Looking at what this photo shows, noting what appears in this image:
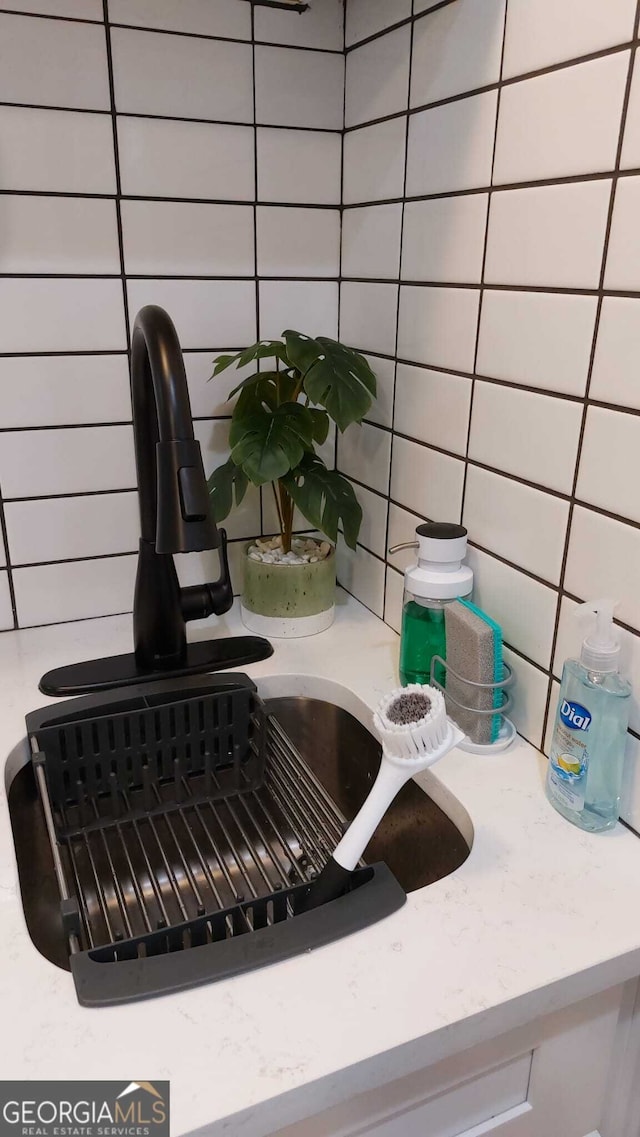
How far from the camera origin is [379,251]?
981 millimetres

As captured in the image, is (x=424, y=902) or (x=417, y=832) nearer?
(x=424, y=902)

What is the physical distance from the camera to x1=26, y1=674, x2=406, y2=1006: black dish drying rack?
0.68 meters

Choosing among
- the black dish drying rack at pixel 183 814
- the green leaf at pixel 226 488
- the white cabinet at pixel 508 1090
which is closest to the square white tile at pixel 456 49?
the green leaf at pixel 226 488

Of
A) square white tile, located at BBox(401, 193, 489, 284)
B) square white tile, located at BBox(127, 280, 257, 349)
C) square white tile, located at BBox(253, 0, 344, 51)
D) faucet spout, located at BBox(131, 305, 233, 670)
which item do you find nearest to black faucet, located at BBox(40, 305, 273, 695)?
faucet spout, located at BBox(131, 305, 233, 670)

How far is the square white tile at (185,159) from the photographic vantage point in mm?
928

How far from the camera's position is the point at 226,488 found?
0.98 metres

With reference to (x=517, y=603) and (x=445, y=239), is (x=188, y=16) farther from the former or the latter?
(x=517, y=603)

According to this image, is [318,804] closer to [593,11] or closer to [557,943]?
[557,943]

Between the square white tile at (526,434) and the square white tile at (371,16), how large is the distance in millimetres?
446

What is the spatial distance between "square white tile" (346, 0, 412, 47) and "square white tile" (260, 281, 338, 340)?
293 millimetres

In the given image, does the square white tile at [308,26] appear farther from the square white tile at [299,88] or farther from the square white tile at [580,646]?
the square white tile at [580,646]

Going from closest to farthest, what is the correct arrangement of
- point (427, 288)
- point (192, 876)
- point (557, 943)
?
point (557, 943) → point (192, 876) → point (427, 288)

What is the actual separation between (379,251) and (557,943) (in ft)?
2.61

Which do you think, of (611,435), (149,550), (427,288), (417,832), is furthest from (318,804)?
(427,288)
